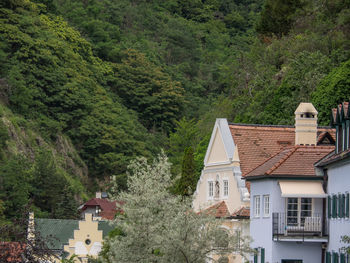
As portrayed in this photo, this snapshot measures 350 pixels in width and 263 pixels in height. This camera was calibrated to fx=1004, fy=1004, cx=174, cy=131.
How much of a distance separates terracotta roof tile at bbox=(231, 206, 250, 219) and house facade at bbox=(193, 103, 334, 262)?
0.24 feet

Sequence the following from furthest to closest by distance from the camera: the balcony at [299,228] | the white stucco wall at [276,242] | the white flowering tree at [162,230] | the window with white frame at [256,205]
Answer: the window with white frame at [256,205], the white stucco wall at [276,242], the balcony at [299,228], the white flowering tree at [162,230]

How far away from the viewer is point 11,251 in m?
20.6

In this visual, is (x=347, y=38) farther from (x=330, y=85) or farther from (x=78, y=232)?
(x=78, y=232)

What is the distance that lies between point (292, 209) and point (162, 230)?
683 centimetres

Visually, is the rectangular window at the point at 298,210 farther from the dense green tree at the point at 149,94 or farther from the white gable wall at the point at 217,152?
the dense green tree at the point at 149,94

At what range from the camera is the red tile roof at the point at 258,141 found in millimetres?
44250

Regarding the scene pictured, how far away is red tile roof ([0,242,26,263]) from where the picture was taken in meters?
20.6

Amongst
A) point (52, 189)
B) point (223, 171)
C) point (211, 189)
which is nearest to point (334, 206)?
point (223, 171)

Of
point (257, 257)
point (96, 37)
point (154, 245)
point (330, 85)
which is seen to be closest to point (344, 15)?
point (330, 85)

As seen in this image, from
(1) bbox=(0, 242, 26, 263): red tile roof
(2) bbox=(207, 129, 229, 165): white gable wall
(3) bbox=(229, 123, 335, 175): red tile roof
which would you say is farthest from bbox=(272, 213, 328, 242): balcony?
(1) bbox=(0, 242, 26, 263): red tile roof

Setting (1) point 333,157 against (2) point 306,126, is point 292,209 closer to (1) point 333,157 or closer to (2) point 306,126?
(1) point 333,157

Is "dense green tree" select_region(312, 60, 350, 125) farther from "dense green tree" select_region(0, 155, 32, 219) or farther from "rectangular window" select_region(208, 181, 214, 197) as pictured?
"dense green tree" select_region(0, 155, 32, 219)

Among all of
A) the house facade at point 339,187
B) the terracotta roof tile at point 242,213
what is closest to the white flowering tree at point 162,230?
the house facade at point 339,187

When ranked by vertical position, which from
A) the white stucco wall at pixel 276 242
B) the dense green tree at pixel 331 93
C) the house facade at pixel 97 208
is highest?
the dense green tree at pixel 331 93
